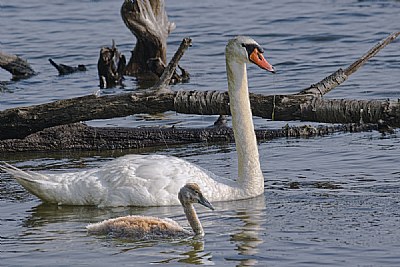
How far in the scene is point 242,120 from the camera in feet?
36.6

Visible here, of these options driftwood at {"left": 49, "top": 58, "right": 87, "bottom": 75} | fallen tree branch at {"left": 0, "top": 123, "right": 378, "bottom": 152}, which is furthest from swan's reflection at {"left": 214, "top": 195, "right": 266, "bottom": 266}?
driftwood at {"left": 49, "top": 58, "right": 87, "bottom": 75}

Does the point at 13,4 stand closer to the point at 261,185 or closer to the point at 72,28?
the point at 72,28

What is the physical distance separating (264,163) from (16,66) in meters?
8.23

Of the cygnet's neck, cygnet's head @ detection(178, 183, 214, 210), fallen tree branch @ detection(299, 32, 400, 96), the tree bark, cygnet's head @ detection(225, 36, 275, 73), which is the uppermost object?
the tree bark

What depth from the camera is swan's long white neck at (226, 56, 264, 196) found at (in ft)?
36.0

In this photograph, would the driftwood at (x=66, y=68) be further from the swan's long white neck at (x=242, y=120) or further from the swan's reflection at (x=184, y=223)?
the swan's reflection at (x=184, y=223)

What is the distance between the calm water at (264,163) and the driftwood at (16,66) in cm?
32

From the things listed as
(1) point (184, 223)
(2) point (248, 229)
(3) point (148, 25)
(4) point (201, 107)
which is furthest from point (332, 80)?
(3) point (148, 25)

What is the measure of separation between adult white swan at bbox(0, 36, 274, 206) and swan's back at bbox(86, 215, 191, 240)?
123 cm

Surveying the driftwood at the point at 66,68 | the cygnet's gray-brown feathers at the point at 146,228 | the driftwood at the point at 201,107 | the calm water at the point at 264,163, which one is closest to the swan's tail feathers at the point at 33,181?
the calm water at the point at 264,163

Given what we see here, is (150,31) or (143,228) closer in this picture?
(143,228)

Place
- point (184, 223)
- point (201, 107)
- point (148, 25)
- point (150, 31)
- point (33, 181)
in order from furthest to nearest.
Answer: point (150, 31) < point (148, 25) < point (201, 107) < point (33, 181) < point (184, 223)

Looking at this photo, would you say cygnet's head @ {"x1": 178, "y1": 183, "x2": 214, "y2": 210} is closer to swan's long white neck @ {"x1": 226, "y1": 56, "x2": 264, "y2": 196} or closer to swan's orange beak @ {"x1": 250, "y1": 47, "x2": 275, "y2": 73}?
swan's long white neck @ {"x1": 226, "y1": 56, "x2": 264, "y2": 196}

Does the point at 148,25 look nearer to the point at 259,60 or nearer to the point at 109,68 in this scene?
the point at 109,68
